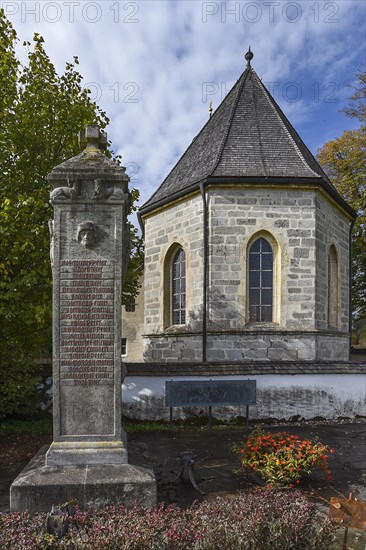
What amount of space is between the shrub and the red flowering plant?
1357 millimetres

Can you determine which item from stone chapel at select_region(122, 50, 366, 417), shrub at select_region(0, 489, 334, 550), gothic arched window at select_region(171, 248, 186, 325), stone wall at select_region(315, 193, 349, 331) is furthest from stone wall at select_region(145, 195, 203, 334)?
shrub at select_region(0, 489, 334, 550)

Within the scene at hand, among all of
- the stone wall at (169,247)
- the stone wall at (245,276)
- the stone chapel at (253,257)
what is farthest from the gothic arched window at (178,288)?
the stone wall at (245,276)

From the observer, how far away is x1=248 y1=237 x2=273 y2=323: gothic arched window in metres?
11.4

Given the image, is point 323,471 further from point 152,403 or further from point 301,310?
point 301,310

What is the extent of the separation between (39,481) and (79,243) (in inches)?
90.7

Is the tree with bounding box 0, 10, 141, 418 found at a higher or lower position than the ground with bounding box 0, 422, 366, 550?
higher

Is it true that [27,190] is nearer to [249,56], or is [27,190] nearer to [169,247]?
[169,247]

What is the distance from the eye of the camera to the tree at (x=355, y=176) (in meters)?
18.6

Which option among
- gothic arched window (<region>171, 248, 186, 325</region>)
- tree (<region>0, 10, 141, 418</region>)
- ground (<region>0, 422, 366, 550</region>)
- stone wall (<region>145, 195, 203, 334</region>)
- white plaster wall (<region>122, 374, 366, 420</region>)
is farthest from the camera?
gothic arched window (<region>171, 248, 186, 325</region>)

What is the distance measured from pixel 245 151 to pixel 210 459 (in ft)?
28.7

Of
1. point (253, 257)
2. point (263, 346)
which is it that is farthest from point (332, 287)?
point (263, 346)

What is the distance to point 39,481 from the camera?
3.90 m

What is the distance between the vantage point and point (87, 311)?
439 cm

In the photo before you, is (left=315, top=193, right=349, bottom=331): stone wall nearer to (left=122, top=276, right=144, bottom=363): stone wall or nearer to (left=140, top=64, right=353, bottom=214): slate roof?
(left=140, top=64, right=353, bottom=214): slate roof
